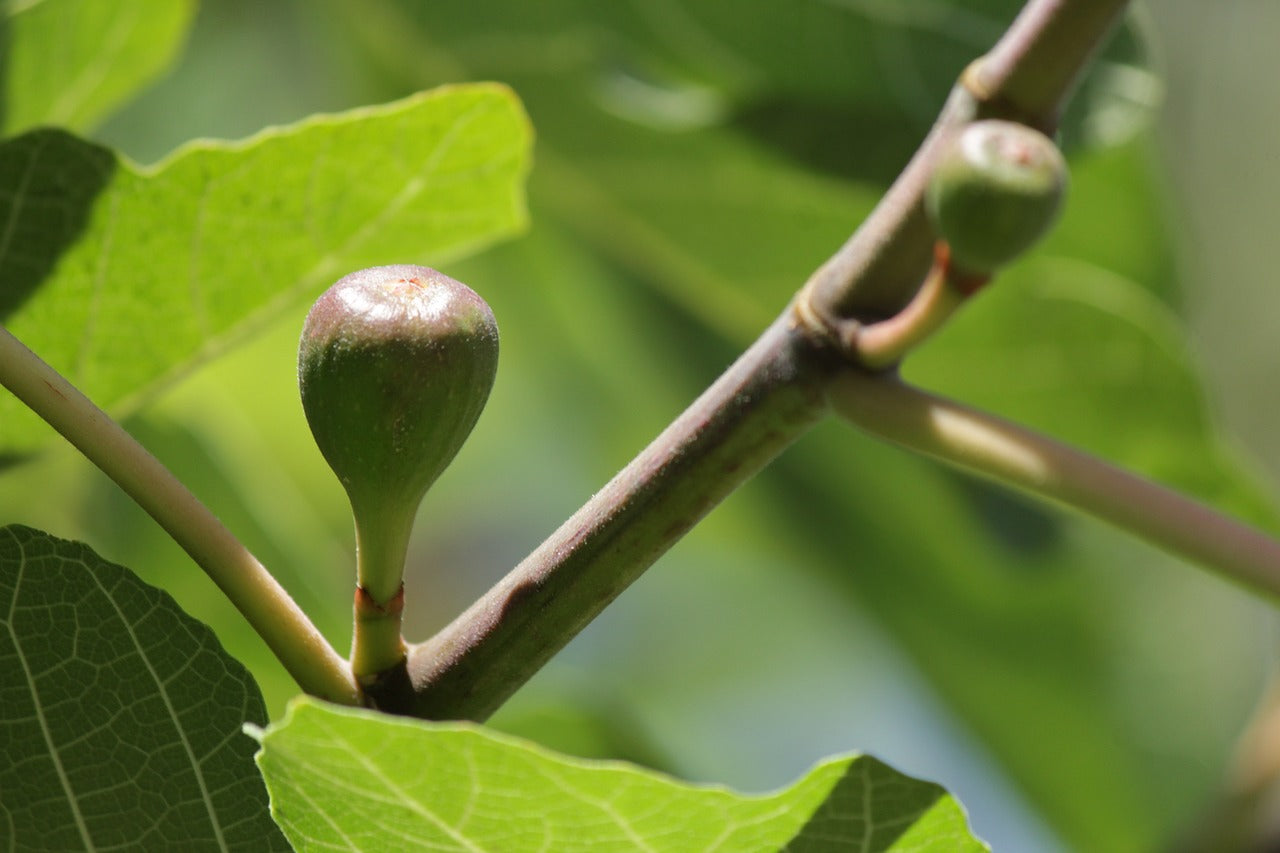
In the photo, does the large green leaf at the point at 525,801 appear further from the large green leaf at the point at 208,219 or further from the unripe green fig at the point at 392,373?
the large green leaf at the point at 208,219

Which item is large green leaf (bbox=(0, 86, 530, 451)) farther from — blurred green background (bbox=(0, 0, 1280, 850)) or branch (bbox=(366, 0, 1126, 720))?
branch (bbox=(366, 0, 1126, 720))

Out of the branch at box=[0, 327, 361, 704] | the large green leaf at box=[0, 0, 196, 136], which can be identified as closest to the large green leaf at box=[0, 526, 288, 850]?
the branch at box=[0, 327, 361, 704]

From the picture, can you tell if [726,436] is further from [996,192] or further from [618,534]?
[996,192]

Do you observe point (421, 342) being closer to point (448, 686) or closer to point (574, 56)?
point (448, 686)

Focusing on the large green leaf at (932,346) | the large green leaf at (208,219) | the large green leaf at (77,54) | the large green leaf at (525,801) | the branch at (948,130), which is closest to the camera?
the large green leaf at (525,801)

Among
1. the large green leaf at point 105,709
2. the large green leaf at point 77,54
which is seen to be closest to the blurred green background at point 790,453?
the large green leaf at point 77,54
